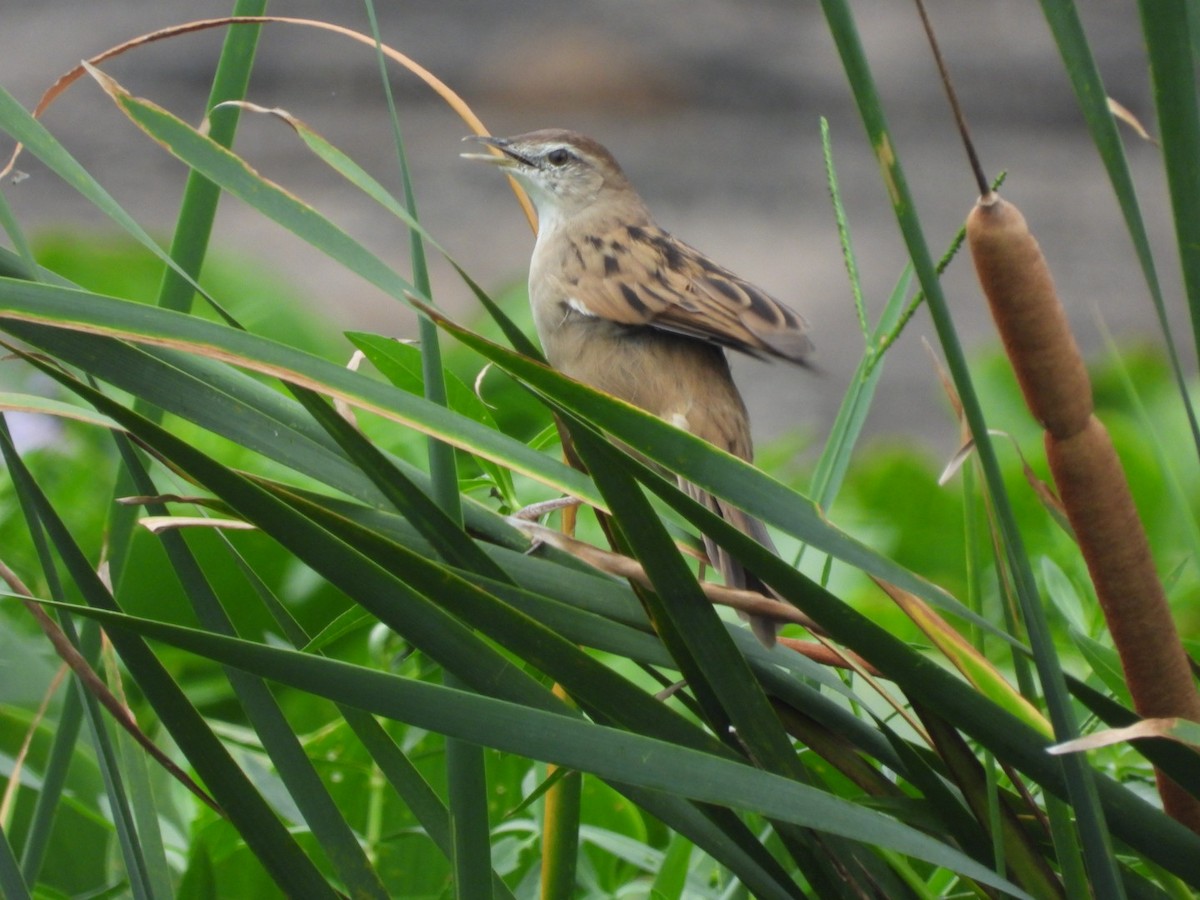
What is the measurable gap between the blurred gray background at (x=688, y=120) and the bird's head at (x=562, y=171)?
3.67 m

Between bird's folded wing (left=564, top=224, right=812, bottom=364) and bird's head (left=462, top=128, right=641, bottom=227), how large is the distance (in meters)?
0.21

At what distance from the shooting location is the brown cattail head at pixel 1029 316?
798mm

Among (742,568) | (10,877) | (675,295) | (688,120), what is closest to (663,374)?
(675,295)

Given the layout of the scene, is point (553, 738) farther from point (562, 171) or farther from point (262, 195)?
point (562, 171)

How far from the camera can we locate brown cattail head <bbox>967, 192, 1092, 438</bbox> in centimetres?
80

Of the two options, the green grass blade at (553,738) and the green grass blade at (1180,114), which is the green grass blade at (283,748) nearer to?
the green grass blade at (553,738)

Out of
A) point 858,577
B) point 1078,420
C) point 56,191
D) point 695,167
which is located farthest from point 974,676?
point 56,191

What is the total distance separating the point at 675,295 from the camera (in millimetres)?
1621

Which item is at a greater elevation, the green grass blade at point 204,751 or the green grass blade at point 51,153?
the green grass blade at point 51,153

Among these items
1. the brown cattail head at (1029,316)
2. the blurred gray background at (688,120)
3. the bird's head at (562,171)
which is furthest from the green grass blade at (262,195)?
the blurred gray background at (688,120)

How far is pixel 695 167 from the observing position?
6168mm

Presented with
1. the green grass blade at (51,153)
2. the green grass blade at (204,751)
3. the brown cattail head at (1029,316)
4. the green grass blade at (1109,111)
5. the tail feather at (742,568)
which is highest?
the green grass blade at (1109,111)

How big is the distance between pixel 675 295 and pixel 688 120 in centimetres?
474

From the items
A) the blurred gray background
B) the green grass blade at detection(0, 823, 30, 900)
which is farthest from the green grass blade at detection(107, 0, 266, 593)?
the blurred gray background
